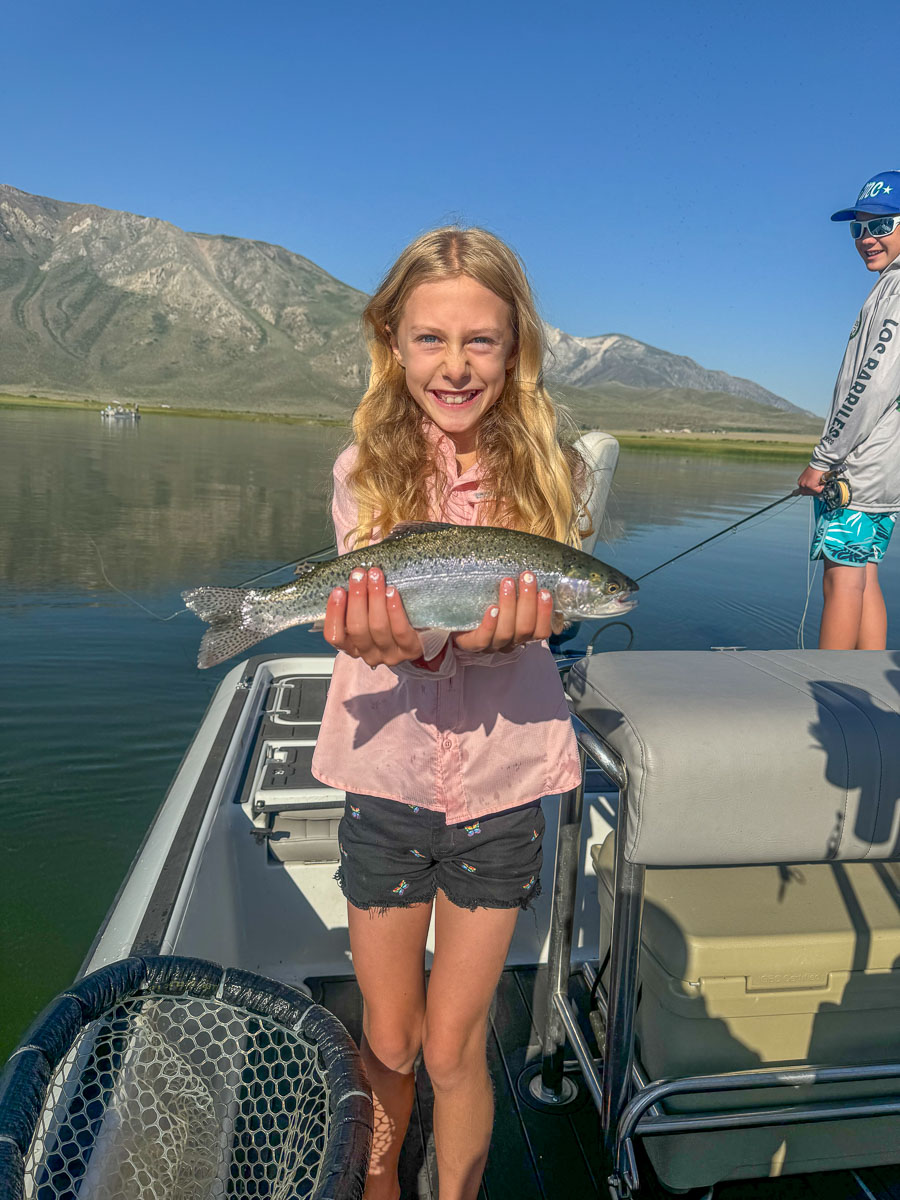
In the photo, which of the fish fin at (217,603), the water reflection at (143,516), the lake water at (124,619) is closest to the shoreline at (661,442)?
the water reflection at (143,516)

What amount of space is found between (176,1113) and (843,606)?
5.32m

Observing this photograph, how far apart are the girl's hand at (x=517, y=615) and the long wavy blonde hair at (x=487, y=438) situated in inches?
19.3

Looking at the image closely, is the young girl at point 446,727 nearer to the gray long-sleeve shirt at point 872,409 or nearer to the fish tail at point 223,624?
the fish tail at point 223,624

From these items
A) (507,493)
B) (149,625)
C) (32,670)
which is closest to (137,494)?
(149,625)

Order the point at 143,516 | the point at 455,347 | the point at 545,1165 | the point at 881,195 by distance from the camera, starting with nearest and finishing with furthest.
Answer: the point at 455,347 → the point at 545,1165 → the point at 881,195 → the point at 143,516

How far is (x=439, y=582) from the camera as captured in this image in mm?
2639

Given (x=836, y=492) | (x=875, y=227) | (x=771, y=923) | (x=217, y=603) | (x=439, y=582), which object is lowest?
(x=771, y=923)

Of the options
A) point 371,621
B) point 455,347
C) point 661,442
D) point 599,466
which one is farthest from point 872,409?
point 661,442

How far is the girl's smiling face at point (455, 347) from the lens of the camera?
2.81 meters

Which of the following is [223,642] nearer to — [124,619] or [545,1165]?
[545,1165]

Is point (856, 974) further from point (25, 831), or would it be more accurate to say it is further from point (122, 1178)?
point (25, 831)

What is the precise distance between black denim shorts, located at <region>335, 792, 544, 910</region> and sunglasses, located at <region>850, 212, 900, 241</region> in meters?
5.45

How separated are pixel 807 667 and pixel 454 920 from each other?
1.64 meters

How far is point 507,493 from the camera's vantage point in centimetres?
296
